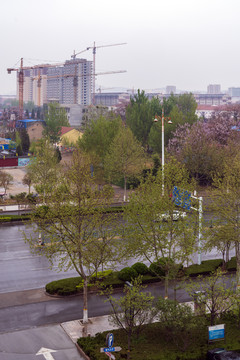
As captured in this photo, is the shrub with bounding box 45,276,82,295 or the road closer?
the road

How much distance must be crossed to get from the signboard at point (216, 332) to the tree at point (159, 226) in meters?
4.63

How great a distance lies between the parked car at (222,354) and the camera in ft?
70.2

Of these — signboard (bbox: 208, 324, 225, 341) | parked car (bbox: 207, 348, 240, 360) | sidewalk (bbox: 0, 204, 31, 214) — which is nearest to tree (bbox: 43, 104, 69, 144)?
sidewalk (bbox: 0, 204, 31, 214)

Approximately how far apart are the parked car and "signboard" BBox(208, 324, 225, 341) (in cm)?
115

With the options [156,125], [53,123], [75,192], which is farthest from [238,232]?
[53,123]

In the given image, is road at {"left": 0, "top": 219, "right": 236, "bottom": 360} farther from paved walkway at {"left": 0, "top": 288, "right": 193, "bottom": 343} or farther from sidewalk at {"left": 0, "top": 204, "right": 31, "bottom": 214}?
sidewalk at {"left": 0, "top": 204, "right": 31, "bottom": 214}

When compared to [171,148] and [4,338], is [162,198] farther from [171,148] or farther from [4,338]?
[171,148]

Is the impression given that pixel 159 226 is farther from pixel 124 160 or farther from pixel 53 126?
pixel 53 126

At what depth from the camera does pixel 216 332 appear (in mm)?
23344

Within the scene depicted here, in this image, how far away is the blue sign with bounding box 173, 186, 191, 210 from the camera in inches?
1121

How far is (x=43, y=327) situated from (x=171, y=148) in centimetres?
5111

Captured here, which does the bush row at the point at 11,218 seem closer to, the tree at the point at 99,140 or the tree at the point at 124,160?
the tree at the point at 124,160

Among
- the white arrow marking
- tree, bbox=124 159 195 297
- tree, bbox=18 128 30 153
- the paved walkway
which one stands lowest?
the white arrow marking

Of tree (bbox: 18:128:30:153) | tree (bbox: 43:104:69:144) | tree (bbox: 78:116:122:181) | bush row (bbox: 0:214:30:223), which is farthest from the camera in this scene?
tree (bbox: 43:104:69:144)
